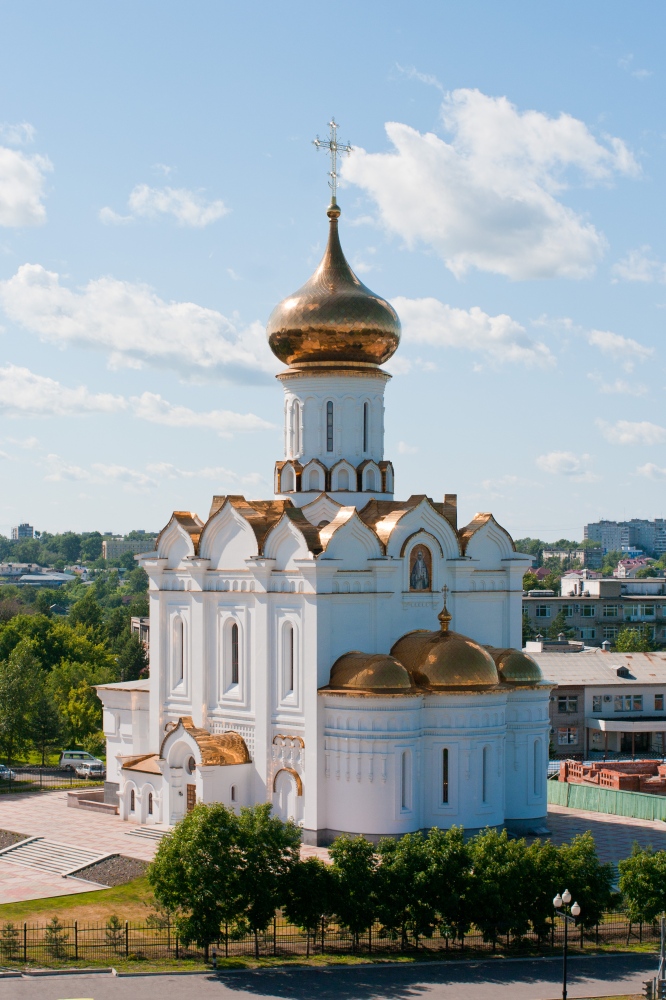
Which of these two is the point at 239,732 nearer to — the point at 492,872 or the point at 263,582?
the point at 263,582

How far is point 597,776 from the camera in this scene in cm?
3212

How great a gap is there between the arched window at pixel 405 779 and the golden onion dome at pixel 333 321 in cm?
856

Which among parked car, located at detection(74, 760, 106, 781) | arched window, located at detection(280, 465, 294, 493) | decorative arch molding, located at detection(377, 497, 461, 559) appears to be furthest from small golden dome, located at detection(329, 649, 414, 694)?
parked car, located at detection(74, 760, 106, 781)

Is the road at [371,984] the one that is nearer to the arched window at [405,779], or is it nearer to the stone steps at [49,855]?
the arched window at [405,779]

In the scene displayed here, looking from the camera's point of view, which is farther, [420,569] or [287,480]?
[287,480]

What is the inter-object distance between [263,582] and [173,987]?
31.1 ft

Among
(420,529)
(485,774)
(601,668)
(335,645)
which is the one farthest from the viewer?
(601,668)

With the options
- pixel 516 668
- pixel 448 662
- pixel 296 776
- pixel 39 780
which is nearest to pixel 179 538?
pixel 296 776

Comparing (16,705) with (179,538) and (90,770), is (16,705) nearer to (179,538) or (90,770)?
(90,770)

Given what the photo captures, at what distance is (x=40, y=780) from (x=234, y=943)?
51.9 feet

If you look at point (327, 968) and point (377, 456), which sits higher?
point (377, 456)

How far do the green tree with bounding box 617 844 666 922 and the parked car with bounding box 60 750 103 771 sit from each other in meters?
20.7

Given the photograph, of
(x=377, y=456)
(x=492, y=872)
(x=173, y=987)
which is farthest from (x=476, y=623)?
(x=173, y=987)

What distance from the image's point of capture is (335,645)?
26.6m
